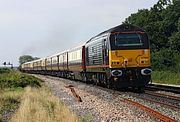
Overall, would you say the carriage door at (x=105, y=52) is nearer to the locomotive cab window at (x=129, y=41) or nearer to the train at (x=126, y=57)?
the train at (x=126, y=57)

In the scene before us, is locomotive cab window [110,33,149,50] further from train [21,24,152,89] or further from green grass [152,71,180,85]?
green grass [152,71,180,85]

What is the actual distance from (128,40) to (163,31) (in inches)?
1550

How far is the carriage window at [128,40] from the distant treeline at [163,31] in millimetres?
22112

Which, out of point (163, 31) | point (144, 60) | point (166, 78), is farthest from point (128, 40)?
point (163, 31)

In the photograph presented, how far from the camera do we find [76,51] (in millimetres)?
38281

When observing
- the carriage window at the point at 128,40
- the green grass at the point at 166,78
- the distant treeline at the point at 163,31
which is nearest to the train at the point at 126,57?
the carriage window at the point at 128,40

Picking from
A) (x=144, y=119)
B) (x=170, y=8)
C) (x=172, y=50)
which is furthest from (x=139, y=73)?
(x=170, y=8)

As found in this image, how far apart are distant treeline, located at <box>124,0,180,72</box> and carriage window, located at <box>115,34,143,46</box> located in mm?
22112

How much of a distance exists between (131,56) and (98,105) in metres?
6.67

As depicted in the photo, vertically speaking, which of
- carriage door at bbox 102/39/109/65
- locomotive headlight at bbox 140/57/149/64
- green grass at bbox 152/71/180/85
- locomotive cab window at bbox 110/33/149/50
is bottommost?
green grass at bbox 152/71/180/85

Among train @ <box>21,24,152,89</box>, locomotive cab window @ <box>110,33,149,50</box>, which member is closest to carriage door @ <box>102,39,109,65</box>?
train @ <box>21,24,152,89</box>

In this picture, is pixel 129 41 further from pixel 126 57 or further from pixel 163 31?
pixel 163 31

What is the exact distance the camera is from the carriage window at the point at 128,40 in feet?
76.1

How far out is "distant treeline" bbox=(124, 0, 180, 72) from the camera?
46906 mm
